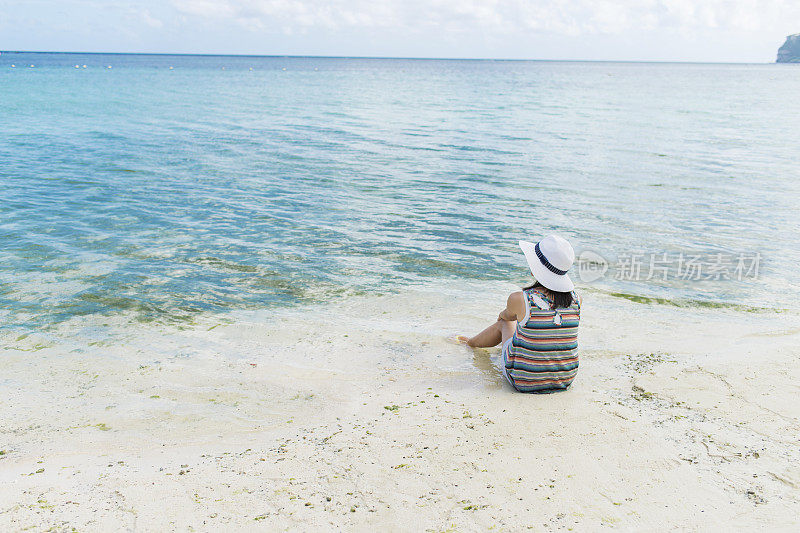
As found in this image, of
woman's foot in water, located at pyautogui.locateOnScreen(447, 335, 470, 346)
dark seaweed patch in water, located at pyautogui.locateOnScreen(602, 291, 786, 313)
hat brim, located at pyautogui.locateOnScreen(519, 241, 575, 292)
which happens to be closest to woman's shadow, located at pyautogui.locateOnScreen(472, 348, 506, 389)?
woman's foot in water, located at pyautogui.locateOnScreen(447, 335, 470, 346)

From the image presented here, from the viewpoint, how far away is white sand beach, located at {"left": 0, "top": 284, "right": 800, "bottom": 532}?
12.5ft

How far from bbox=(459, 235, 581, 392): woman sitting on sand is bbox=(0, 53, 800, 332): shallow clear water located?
344 cm

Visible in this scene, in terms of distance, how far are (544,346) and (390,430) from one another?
1603mm

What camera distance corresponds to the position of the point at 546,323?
17.2 feet

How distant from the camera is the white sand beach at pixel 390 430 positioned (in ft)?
12.5

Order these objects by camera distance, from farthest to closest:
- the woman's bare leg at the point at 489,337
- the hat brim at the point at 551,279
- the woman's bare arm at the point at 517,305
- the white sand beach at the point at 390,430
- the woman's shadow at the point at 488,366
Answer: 1. the woman's bare leg at the point at 489,337
2. the woman's shadow at the point at 488,366
3. the woman's bare arm at the point at 517,305
4. the hat brim at the point at 551,279
5. the white sand beach at the point at 390,430

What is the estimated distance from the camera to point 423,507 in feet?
12.5

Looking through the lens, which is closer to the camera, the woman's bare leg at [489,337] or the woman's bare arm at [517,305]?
the woman's bare arm at [517,305]

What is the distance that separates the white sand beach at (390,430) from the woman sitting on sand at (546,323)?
0.22 meters

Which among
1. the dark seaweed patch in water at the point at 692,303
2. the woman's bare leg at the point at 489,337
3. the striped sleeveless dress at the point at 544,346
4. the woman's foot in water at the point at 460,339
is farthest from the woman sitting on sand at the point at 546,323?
the dark seaweed patch in water at the point at 692,303

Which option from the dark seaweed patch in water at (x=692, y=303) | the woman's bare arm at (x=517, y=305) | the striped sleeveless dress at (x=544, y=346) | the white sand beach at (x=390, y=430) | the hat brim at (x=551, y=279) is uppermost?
the hat brim at (x=551, y=279)

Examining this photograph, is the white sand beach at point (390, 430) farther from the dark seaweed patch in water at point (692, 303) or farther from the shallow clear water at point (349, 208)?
the shallow clear water at point (349, 208)

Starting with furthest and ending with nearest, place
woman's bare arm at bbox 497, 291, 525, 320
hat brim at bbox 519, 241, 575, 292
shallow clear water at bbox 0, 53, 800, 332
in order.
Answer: shallow clear water at bbox 0, 53, 800, 332 < woman's bare arm at bbox 497, 291, 525, 320 < hat brim at bbox 519, 241, 575, 292

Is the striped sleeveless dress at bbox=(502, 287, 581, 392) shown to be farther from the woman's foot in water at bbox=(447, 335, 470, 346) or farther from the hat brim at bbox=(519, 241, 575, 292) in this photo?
the woman's foot in water at bbox=(447, 335, 470, 346)
